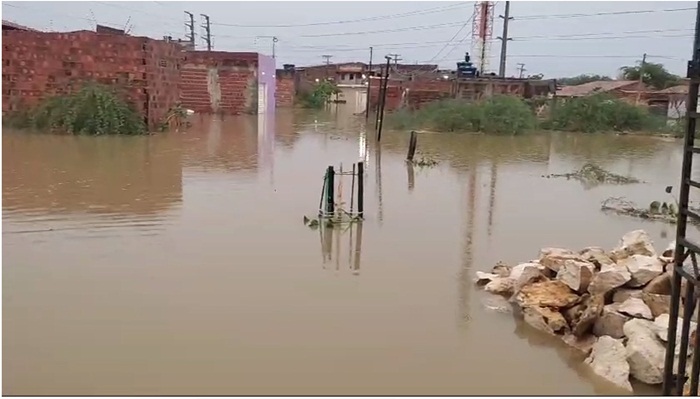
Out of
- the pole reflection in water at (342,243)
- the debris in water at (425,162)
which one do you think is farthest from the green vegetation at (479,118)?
the pole reflection in water at (342,243)

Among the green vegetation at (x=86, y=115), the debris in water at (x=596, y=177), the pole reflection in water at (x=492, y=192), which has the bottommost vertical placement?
the pole reflection in water at (x=492, y=192)

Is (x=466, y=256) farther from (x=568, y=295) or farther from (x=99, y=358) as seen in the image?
(x=99, y=358)

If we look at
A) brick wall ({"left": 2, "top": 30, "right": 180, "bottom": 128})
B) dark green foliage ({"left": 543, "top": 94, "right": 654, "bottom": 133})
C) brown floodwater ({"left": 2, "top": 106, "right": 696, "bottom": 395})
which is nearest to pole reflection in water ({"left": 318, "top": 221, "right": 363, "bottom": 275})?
brown floodwater ({"left": 2, "top": 106, "right": 696, "bottom": 395})

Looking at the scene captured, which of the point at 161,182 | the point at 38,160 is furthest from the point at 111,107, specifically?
the point at 161,182

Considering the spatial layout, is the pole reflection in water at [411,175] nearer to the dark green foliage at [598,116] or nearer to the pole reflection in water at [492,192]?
the pole reflection in water at [492,192]

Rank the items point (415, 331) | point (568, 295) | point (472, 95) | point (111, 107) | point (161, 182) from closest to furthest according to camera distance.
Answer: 1. point (415, 331)
2. point (568, 295)
3. point (161, 182)
4. point (111, 107)
5. point (472, 95)

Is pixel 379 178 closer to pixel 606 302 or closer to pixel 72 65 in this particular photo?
pixel 606 302

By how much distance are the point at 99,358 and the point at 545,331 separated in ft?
12.1

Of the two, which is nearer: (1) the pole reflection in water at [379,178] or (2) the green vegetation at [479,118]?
(1) the pole reflection in water at [379,178]

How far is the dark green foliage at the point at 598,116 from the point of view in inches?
1222

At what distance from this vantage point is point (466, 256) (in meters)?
8.54

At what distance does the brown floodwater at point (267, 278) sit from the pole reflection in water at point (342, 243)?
0.05 meters

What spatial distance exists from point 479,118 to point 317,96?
22.7 meters

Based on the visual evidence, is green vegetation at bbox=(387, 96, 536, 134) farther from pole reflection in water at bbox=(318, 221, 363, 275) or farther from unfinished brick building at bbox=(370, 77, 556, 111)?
pole reflection in water at bbox=(318, 221, 363, 275)
